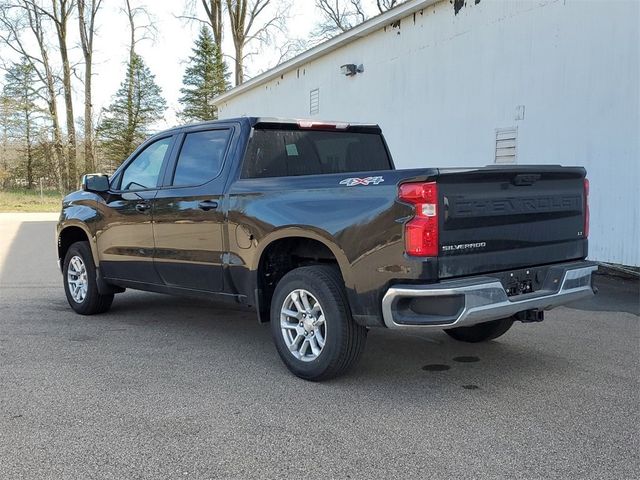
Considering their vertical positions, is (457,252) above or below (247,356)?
above

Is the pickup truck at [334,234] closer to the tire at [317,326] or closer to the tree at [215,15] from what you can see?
the tire at [317,326]

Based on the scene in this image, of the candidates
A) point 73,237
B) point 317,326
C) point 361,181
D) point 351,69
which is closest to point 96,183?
point 73,237

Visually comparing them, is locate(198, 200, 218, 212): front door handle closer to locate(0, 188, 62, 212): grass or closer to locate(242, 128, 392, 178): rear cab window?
locate(242, 128, 392, 178): rear cab window

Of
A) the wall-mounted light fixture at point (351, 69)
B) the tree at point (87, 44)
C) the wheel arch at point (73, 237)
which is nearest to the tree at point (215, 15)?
the tree at point (87, 44)

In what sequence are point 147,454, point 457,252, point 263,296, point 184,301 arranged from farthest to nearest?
point 184,301 → point 263,296 → point 457,252 → point 147,454

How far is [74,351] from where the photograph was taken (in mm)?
5117

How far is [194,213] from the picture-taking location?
16.7 ft

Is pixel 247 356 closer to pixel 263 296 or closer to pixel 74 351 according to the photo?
pixel 263 296

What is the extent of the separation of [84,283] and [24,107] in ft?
130

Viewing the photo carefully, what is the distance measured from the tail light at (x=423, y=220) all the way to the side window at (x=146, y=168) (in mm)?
2854

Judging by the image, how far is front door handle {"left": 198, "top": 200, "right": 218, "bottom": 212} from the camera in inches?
193

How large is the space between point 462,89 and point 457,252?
744cm

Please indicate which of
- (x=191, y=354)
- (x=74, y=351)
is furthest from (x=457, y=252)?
(x=74, y=351)

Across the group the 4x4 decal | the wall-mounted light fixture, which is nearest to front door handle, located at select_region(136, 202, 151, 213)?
the 4x4 decal
